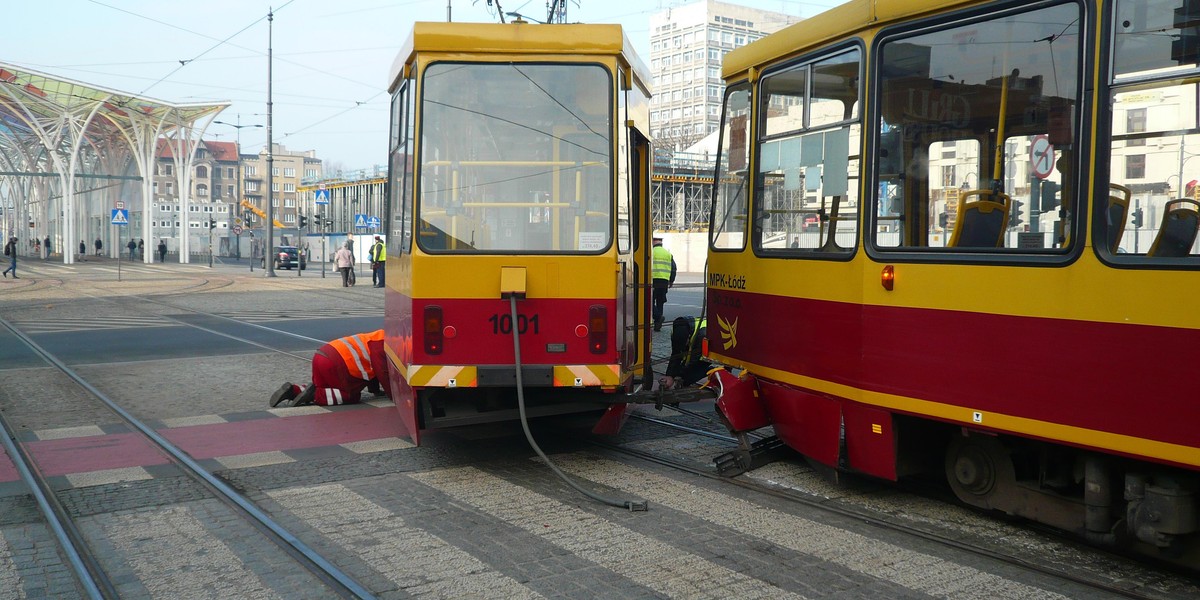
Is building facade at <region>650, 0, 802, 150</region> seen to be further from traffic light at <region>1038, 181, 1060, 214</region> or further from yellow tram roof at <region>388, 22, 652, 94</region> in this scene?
traffic light at <region>1038, 181, 1060, 214</region>

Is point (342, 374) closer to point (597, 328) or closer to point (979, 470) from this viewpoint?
point (597, 328)

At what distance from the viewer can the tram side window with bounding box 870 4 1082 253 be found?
5.04 m

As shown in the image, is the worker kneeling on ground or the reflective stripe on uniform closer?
the worker kneeling on ground

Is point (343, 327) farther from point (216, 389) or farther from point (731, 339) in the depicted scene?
point (731, 339)

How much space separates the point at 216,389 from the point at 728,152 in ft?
21.1

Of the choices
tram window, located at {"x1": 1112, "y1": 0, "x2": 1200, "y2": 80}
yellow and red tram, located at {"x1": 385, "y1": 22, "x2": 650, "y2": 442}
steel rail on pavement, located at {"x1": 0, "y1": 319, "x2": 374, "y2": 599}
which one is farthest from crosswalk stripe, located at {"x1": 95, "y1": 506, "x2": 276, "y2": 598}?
tram window, located at {"x1": 1112, "y1": 0, "x2": 1200, "y2": 80}

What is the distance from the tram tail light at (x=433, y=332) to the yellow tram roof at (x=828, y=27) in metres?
2.97

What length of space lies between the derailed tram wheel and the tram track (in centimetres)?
27

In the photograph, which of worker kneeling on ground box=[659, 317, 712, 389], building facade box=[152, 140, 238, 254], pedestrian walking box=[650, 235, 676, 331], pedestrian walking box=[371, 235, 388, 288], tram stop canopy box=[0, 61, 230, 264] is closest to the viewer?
worker kneeling on ground box=[659, 317, 712, 389]

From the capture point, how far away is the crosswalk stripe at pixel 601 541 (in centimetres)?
474

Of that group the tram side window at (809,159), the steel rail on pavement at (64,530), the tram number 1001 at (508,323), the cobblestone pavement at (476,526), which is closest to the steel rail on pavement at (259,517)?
the cobblestone pavement at (476,526)

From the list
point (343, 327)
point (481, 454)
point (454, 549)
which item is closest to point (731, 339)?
point (481, 454)

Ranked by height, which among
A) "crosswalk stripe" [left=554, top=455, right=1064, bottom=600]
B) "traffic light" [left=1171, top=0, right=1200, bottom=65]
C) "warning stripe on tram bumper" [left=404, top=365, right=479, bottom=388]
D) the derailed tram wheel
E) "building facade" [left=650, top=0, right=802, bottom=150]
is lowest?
"crosswalk stripe" [left=554, top=455, right=1064, bottom=600]

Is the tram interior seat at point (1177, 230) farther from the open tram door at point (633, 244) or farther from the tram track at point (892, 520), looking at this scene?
the open tram door at point (633, 244)
